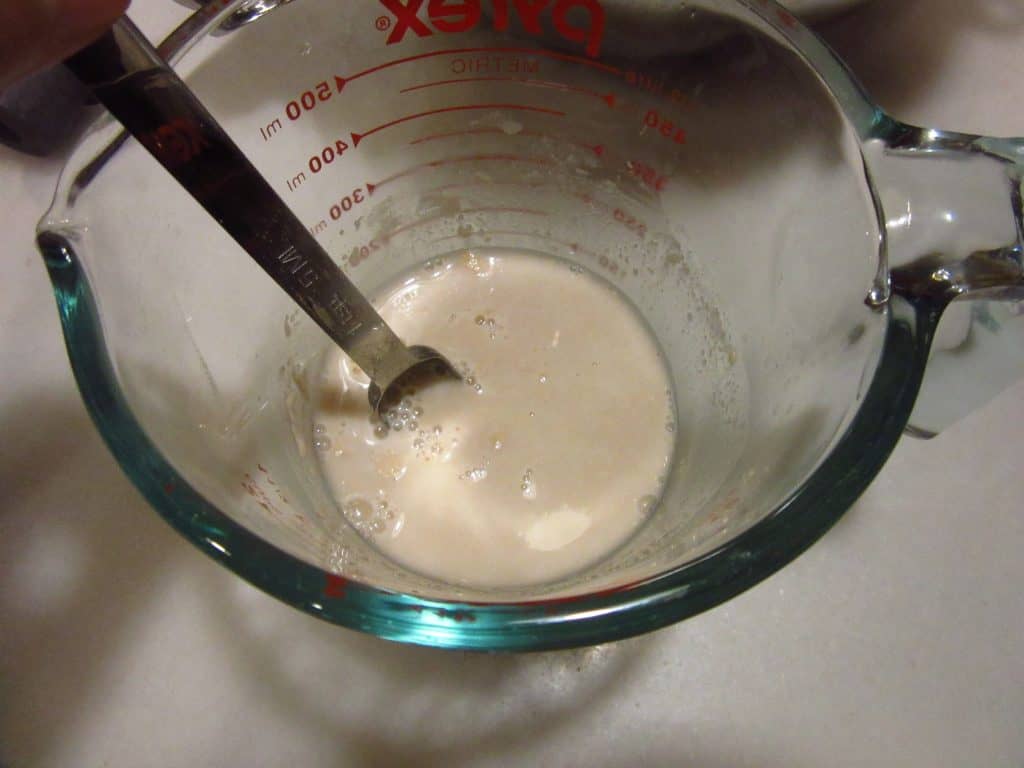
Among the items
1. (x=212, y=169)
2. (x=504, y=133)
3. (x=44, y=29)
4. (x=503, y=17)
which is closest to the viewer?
(x=44, y=29)

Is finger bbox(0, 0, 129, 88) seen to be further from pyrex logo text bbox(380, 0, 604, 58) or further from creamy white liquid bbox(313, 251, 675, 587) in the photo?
creamy white liquid bbox(313, 251, 675, 587)

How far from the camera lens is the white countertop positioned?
0.58 meters

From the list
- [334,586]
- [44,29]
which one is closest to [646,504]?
[334,586]

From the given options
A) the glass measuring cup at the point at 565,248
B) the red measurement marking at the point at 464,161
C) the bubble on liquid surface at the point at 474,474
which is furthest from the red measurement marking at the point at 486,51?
the bubble on liquid surface at the point at 474,474

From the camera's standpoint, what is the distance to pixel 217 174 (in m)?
0.42

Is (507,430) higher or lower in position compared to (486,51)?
lower

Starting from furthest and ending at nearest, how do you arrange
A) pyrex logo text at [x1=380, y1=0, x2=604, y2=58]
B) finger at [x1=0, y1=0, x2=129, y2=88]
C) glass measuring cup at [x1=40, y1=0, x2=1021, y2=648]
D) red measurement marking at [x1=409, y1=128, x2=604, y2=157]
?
1. red measurement marking at [x1=409, y1=128, x2=604, y2=157]
2. pyrex logo text at [x1=380, y1=0, x2=604, y2=58]
3. glass measuring cup at [x1=40, y1=0, x2=1021, y2=648]
4. finger at [x1=0, y1=0, x2=129, y2=88]

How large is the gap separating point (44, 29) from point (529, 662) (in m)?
0.49

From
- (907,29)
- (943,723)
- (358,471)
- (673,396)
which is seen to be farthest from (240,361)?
(907,29)

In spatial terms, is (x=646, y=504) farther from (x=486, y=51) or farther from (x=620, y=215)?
(x=486, y=51)

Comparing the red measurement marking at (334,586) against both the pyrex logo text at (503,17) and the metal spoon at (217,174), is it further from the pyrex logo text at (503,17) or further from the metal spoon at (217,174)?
the pyrex logo text at (503,17)

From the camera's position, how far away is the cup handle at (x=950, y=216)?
40 cm

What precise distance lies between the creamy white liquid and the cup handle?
0.95 ft

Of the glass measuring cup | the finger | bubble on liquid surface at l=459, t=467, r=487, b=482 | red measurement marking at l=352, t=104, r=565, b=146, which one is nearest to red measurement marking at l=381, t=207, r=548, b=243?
the glass measuring cup
